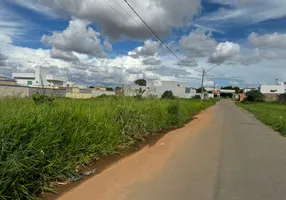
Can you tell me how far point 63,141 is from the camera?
20.0 feet

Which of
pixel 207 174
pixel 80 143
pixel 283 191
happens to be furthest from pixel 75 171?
pixel 283 191

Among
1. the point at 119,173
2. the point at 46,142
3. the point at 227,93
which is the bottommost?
Answer: the point at 119,173

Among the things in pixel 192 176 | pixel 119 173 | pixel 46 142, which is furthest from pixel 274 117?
pixel 46 142

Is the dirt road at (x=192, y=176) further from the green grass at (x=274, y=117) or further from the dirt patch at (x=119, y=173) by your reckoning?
the green grass at (x=274, y=117)

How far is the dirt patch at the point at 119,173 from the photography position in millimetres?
5161

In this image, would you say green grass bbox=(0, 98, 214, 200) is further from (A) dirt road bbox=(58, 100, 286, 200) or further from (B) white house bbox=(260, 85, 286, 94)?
(B) white house bbox=(260, 85, 286, 94)

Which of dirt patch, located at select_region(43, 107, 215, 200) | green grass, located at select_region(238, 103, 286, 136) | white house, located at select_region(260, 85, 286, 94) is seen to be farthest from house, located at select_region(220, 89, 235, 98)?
dirt patch, located at select_region(43, 107, 215, 200)

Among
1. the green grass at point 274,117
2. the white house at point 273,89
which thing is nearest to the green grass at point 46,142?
the green grass at point 274,117

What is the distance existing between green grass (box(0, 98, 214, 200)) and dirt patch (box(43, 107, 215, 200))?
325 millimetres

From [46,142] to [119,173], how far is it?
204 cm

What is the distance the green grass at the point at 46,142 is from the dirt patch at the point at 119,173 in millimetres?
325

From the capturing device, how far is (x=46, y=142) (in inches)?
206

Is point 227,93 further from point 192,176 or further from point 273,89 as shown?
point 192,176

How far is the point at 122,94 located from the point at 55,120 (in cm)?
728
